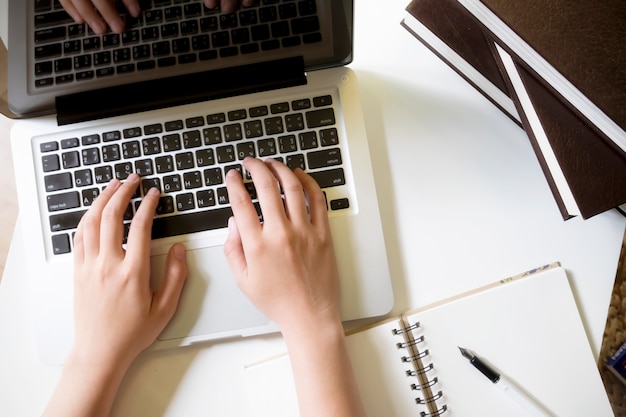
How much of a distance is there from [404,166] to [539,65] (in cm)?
18

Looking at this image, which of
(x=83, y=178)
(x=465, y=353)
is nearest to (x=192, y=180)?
(x=83, y=178)

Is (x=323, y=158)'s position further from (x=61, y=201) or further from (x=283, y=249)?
(x=61, y=201)

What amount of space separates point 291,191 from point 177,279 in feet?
0.51

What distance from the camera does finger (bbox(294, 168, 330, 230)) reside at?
1.81 feet

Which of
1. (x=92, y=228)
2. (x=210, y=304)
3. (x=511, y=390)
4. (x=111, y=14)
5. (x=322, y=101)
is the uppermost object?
(x=111, y=14)

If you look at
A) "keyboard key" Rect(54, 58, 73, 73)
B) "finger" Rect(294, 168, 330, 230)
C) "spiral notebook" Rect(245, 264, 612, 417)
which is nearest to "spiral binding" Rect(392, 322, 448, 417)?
"spiral notebook" Rect(245, 264, 612, 417)

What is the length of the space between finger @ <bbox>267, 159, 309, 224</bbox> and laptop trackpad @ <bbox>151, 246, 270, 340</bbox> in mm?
91

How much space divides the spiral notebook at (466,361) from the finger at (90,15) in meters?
0.39

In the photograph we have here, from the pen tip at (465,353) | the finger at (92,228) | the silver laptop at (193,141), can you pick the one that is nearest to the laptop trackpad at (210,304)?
the silver laptop at (193,141)

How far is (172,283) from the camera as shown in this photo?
0.55 meters

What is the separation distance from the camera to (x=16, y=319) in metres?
0.59

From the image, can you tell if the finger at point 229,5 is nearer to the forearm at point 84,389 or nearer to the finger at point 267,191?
the finger at point 267,191

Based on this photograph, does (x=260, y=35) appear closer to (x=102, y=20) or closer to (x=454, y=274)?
(x=102, y=20)

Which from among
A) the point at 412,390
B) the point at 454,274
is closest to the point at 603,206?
the point at 454,274
